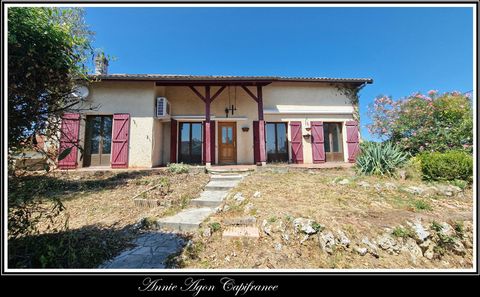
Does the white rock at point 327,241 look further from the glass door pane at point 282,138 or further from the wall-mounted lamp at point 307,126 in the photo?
the wall-mounted lamp at point 307,126

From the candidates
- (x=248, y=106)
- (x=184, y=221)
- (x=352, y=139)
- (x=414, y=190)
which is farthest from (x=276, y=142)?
(x=184, y=221)

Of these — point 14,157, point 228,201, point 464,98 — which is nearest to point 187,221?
point 228,201

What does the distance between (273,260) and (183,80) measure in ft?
27.3

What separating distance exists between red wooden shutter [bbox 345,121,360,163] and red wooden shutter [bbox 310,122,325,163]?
147 centimetres

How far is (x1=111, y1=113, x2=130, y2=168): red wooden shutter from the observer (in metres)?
8.76

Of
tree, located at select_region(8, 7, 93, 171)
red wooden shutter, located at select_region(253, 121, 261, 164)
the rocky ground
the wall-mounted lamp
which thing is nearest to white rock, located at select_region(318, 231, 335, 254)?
the rocky ground

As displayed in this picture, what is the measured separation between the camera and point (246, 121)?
10586mm

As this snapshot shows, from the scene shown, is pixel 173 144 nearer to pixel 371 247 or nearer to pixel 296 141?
pixel 296 141

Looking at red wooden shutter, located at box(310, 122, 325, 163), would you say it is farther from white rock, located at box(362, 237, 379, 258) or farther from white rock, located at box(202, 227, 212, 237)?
white rock, located at box(202, 227, 212, 237)

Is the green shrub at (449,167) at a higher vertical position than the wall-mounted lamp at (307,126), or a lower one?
lower

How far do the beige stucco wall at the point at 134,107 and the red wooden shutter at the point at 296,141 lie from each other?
23.0 feet

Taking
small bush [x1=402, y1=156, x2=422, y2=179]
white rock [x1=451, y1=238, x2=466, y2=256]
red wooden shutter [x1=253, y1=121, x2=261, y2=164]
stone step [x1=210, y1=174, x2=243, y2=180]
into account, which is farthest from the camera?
red wooden shutter [x1=253, y1=121, x2=261, y2=164]

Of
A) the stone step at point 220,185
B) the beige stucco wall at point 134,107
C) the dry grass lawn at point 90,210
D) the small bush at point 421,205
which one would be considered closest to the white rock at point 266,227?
the dry grass lawn at point 90,210

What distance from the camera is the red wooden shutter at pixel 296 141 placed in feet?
33.9
